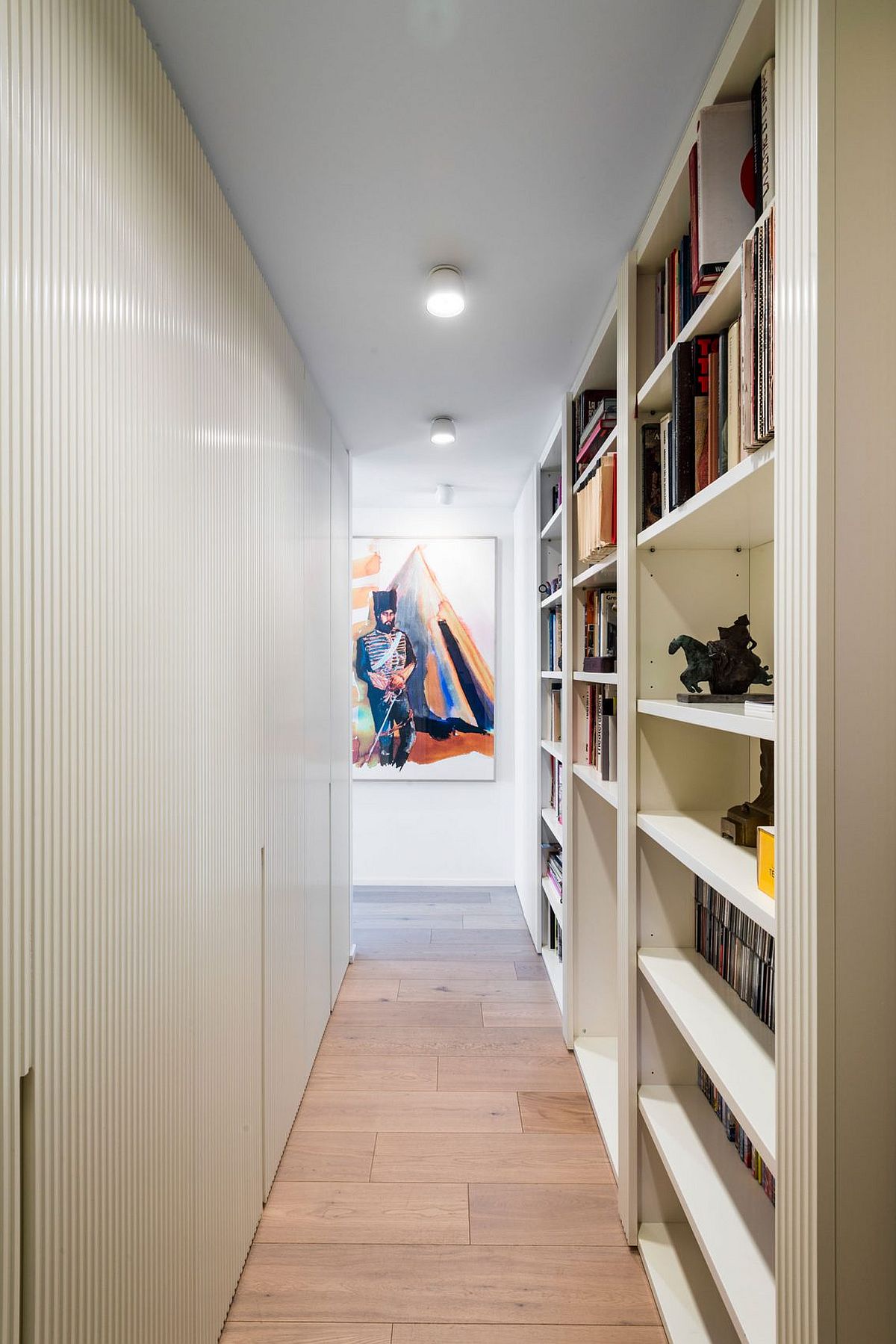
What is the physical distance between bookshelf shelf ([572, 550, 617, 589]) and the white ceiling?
73 centimetres

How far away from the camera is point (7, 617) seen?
816mm

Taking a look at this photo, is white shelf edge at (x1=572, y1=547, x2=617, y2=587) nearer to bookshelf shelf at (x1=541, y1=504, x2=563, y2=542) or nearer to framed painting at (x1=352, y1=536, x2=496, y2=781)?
bookshelf shelf at (x1=541, y1=504, x2=563, y2=542)

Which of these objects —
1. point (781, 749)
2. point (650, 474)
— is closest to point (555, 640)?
point (650, 474)

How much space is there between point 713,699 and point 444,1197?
61.2 inches

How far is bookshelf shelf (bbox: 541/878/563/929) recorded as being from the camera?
3.21 metres

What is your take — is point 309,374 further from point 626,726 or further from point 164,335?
point 626,726

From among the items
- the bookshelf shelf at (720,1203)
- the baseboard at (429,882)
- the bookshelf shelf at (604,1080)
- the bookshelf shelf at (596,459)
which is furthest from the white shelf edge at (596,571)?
the baseboard at (429,882)

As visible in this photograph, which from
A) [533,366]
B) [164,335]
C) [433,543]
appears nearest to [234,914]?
[164,335]

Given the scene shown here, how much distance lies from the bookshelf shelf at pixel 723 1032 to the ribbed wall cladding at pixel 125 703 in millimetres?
936

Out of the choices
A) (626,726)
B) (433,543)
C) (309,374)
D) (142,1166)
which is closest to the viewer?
(142,1166)

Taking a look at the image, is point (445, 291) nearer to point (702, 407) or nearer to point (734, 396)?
point (702, 407)

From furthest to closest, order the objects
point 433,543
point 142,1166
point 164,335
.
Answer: point 433,543, point 164,335, point 142,1166

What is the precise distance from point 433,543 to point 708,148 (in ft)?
12.0

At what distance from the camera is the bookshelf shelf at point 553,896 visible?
3207 millimetres
